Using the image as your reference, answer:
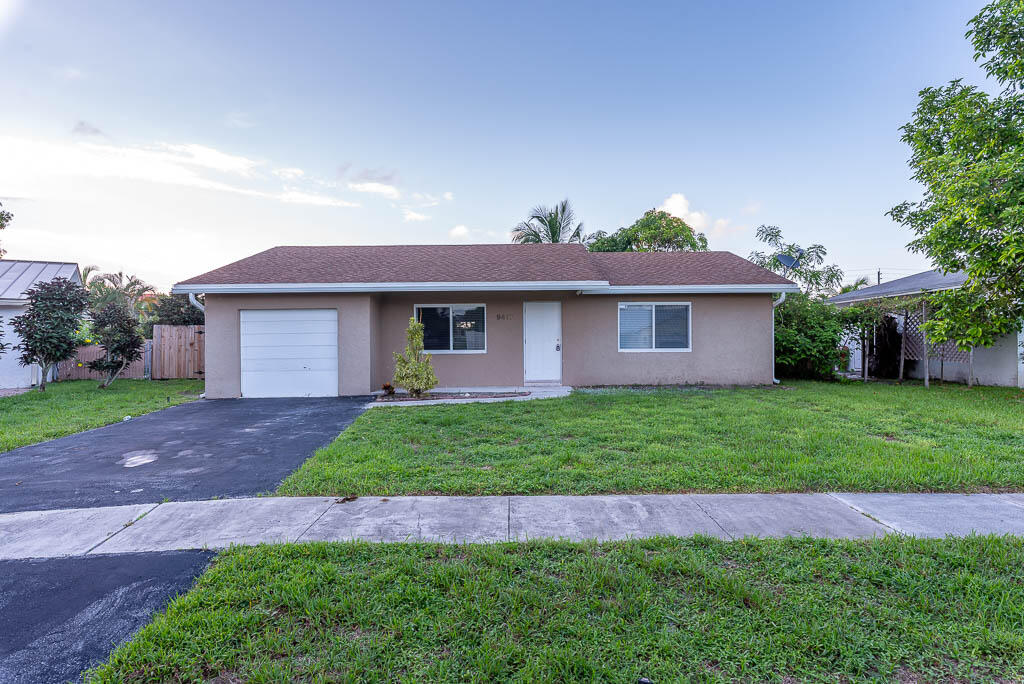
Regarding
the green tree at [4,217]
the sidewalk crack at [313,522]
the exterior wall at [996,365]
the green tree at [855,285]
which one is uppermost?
the green tree at [4,217]

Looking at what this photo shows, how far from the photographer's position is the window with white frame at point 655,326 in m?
11.6

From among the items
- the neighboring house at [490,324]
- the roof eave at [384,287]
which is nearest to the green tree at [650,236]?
the neighboring house at [490,324]

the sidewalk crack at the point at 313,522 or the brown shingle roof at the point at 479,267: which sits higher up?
the brown shingle roof at the point at 479,267

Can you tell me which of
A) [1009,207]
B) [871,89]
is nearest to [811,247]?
[871,89]

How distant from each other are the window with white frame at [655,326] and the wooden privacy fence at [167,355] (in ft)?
43.9

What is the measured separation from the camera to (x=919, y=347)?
12578 mm

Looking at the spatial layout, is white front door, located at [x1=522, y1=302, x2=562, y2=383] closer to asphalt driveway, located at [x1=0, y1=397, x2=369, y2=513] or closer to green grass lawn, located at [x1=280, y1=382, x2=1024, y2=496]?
green grass lawn, located at [x1=280, y1=382, x2=1024, y2=496]

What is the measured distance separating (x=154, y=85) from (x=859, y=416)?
16815 millimetres

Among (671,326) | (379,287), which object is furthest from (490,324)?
(671,326)

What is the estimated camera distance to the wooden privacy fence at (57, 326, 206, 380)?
46.8ft

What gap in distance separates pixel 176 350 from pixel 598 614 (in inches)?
659

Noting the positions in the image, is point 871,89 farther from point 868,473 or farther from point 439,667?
point 439,667

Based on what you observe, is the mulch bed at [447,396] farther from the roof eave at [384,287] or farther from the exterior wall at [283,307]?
the roof eave at [384,287]

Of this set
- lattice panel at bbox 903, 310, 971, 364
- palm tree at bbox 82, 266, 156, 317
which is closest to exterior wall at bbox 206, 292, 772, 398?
lattice panel at bbox 903, 310, 971, 364
